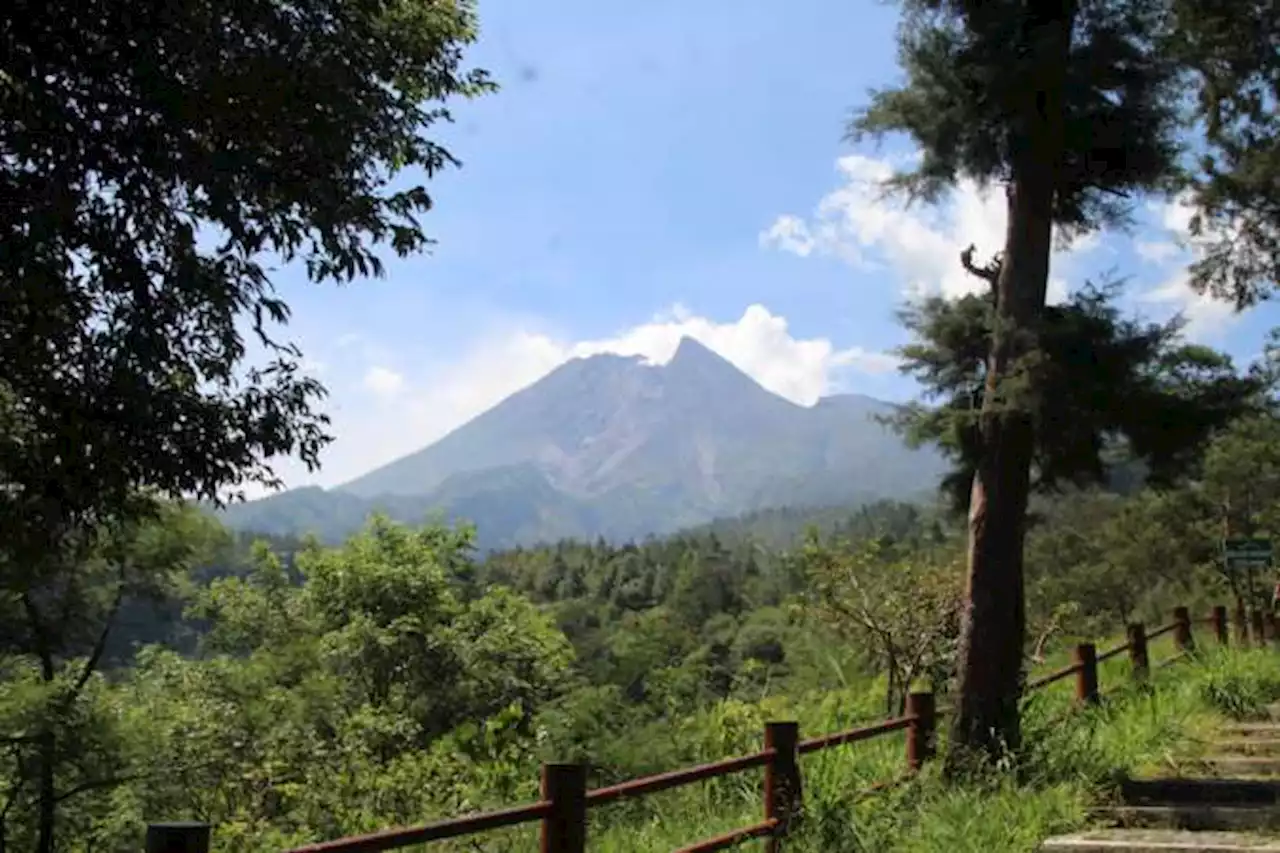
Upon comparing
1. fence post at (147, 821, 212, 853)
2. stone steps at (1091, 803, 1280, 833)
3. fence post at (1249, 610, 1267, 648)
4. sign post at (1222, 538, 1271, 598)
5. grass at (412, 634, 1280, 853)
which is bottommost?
stone steps at (1091, 803, 1280, 833)

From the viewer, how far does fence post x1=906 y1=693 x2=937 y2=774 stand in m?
7.34

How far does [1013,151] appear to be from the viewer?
8773 millimetres

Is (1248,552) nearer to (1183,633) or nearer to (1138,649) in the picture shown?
(1183,633)

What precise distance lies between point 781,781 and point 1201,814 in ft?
8.60

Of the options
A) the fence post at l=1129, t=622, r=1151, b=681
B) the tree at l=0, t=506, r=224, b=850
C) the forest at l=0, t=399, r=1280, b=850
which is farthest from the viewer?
the tree at l=0, t=506, r=224, b=850

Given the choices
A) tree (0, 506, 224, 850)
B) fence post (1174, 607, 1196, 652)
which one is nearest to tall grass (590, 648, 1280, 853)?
fence post (1174, 607, 1196, 652)

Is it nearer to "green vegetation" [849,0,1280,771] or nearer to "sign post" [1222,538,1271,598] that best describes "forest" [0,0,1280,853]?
"green vegetation" [849,0,1280,771]

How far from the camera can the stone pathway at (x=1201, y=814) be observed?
19.3 ft

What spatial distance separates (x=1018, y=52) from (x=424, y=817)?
8110mm

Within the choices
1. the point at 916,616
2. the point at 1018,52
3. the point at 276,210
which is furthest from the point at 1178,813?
the point at 916,616

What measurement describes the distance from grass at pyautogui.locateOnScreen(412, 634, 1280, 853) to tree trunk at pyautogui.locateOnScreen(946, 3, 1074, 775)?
0.37 metres

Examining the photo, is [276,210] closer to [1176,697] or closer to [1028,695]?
[1028,695]

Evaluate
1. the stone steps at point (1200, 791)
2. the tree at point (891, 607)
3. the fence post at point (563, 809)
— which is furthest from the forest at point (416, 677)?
the fence post at point (563, 809)

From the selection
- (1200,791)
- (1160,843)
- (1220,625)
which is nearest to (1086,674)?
(1200,791)
